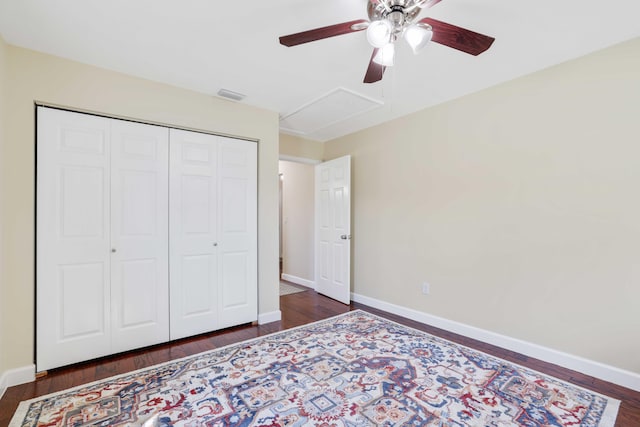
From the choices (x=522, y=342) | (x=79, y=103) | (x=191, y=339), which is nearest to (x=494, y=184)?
(x=522, y=342)

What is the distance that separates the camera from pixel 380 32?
155cm

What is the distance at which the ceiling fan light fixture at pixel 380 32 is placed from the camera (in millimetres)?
1538

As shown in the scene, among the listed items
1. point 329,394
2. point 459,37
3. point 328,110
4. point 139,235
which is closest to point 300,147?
point 328,110

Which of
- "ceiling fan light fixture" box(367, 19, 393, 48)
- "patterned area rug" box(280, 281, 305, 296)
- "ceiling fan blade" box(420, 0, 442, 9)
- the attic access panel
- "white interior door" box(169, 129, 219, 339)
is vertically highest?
the attic access panel

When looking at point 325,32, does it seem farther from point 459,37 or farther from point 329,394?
point 329,394

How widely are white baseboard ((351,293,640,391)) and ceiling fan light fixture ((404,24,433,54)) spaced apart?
8.57 feet

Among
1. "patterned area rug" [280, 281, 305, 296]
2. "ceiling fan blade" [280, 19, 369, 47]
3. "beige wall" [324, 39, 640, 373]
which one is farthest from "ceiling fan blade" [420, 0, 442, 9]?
"patterned area rug" [280, 281, 305, 296]

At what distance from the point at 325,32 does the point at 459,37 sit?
2.50 ft

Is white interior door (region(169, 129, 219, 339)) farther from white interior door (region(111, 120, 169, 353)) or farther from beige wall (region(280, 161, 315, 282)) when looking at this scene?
beige wall (region(280, 161, 315, 282))

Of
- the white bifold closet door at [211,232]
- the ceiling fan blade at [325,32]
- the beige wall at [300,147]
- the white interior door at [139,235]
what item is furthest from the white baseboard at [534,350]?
the ceiling fan blade at [325,32]

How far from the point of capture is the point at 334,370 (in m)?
2.35

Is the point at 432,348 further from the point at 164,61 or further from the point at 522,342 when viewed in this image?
the point at 164,61

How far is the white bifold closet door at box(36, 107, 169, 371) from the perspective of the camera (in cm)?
235

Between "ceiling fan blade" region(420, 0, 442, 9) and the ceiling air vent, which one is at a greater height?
the ceiling air vent
